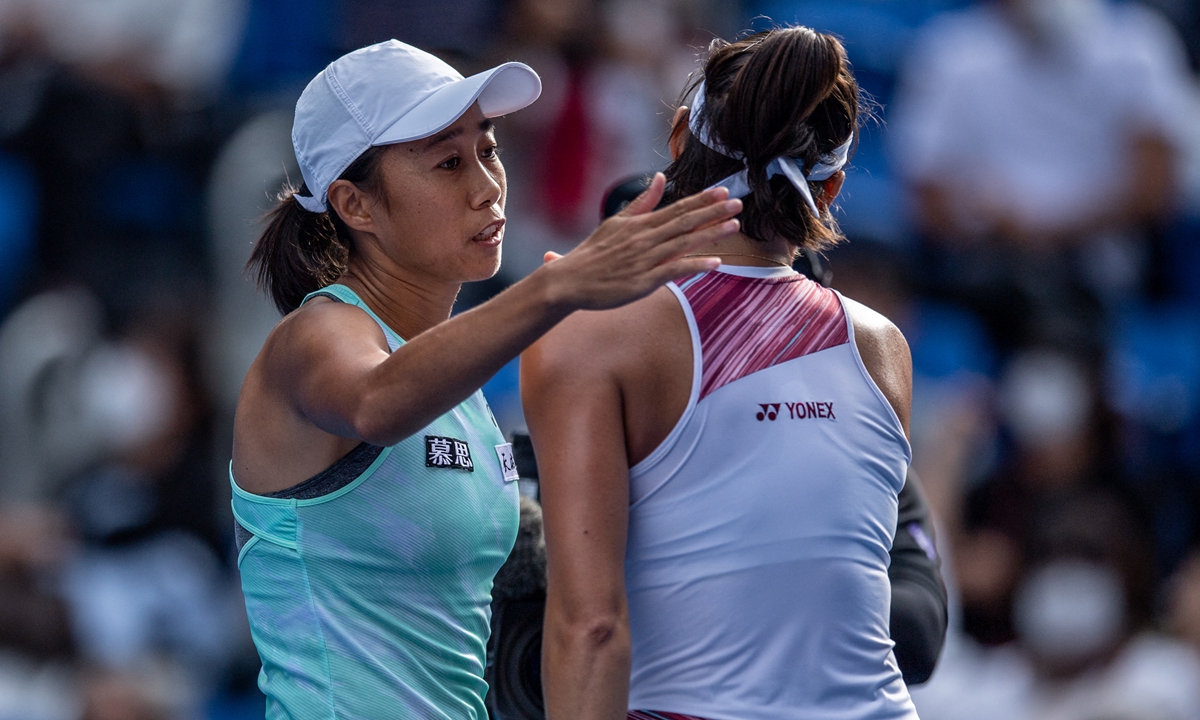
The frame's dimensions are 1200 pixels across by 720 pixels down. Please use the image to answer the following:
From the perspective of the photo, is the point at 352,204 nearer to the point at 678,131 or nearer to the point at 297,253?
the point at 297,253

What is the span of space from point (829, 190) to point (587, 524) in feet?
2.26

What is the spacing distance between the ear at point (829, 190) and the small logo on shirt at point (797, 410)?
346 millimetres

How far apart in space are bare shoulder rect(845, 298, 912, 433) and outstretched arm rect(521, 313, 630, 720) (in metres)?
0.43

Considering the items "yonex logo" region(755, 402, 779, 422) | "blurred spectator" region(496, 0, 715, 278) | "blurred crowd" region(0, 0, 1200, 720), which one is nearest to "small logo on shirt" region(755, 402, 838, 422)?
"yonex logo" region(755, 402, 779, 422)

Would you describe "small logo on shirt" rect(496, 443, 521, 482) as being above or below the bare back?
below

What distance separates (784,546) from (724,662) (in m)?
0.19

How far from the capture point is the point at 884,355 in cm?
242

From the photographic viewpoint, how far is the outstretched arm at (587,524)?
86.5 inches

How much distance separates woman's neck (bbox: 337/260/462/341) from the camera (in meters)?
2.46

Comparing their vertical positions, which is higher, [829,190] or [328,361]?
[829,190]

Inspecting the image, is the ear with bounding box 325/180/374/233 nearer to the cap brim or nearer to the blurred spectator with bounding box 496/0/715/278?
the cap brim

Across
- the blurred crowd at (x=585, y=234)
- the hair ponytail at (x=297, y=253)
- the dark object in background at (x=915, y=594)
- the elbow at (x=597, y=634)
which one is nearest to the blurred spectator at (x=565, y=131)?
the blurred crowd at (x=585, y=234)

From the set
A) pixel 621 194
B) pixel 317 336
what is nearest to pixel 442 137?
pixel 317 336

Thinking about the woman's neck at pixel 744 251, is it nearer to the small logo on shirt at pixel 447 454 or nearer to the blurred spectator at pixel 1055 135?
the small logo on shirt at pixel 447 454
